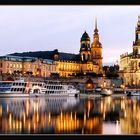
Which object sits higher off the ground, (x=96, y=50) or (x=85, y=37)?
(x=85, y=37)

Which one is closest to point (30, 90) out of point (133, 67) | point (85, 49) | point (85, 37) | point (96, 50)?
point (133, 67)

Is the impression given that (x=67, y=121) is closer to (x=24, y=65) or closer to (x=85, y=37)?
(x=24, y=65)

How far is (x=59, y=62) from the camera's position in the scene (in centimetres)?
8538

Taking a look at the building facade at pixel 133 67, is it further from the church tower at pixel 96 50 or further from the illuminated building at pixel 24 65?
the illuminated building at pixel 24 65

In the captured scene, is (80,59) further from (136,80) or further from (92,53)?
(136,80)

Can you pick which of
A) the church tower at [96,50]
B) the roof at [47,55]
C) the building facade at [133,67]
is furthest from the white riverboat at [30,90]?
the church tower at [96,50]

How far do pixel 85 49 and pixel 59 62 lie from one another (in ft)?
26.4

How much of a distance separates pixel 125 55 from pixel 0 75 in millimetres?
39048

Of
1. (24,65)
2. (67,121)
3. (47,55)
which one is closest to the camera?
(67,121)

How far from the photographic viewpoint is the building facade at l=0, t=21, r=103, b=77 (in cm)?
7256

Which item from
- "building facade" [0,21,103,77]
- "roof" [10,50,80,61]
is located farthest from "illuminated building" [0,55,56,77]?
"roof" [10,50,80,61]
